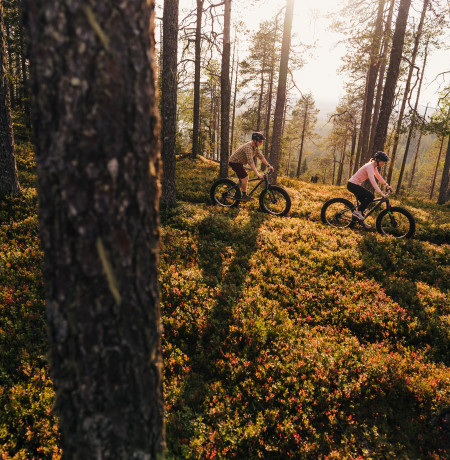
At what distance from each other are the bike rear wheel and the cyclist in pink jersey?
0.33 m

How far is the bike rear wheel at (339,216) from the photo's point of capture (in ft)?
34.7

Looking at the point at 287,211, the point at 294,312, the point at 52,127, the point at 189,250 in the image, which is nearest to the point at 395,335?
the point at 294,312

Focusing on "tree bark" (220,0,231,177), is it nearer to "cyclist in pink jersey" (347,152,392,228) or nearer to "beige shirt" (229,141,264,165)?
"beige shirt" (229,141,264,165)

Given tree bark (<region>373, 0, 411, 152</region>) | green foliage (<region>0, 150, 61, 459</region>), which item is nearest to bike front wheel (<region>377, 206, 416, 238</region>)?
tree bark (<region>373, 0, 411, 152</region>)

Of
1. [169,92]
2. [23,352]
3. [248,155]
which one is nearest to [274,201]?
[248,155]

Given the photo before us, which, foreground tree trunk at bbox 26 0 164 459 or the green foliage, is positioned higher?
foreground tree trunk at bbox 26 0 164 459

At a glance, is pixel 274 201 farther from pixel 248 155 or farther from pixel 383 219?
pixel 383 219

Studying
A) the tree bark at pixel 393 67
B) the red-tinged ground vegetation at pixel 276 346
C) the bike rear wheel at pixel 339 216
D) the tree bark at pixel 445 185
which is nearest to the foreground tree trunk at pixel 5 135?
the red-tinged ground vegetation at pixel 276 346

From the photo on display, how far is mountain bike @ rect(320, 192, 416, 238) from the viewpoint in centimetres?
972

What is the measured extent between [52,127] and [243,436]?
14.1 ft

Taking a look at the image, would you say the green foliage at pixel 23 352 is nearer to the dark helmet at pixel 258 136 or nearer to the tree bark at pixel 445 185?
the dark helmet at pixel 258 136

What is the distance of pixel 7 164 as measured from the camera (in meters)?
9.22

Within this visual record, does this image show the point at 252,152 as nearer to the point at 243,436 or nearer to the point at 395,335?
the point at 395,335

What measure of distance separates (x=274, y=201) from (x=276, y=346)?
7.13m
